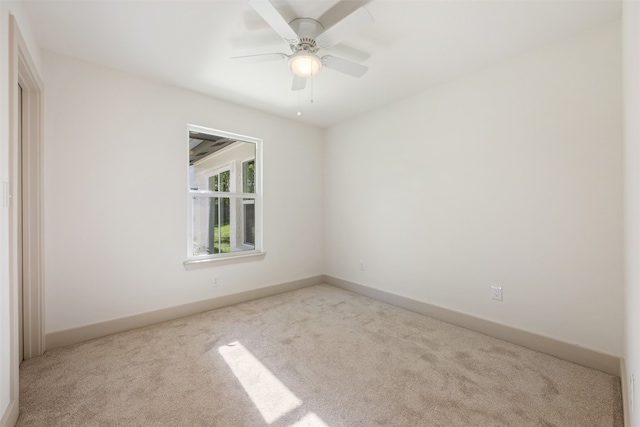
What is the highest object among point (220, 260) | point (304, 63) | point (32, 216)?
point (304, 63)

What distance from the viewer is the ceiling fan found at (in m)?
1.66

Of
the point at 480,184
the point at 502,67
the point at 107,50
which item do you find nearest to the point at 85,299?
the point at 107,50

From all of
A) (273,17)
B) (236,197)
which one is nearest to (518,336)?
(273,17)

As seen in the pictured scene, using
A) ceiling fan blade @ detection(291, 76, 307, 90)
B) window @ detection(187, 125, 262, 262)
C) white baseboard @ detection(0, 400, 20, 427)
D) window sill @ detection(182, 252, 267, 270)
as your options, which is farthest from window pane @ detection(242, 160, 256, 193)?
white baseboard @ detection(0, 400, 20, 427)

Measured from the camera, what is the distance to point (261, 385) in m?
1.85

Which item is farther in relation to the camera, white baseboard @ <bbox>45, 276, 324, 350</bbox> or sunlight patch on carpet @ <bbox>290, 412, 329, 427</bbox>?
white baseboard @ <bbox>45, 276, 324, 350</bbox>

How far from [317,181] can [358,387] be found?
3.08 m

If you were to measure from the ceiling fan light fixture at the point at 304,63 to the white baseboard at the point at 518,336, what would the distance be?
8.68 ft

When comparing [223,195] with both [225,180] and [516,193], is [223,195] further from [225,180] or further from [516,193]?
[516,193]

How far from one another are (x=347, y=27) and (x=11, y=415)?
2918mm

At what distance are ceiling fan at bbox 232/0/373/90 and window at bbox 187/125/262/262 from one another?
1503 millimetres

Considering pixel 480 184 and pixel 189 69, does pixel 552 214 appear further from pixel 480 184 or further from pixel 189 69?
pixel 189 69

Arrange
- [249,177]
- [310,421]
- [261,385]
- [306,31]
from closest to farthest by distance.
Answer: [310,421] < [261,385] < [306,31] < [249,177]

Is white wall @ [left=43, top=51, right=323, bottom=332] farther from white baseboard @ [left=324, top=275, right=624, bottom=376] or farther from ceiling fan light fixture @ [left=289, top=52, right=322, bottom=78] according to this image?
white baseboard @ [left=324, top=275, right=624, bottom=376]
